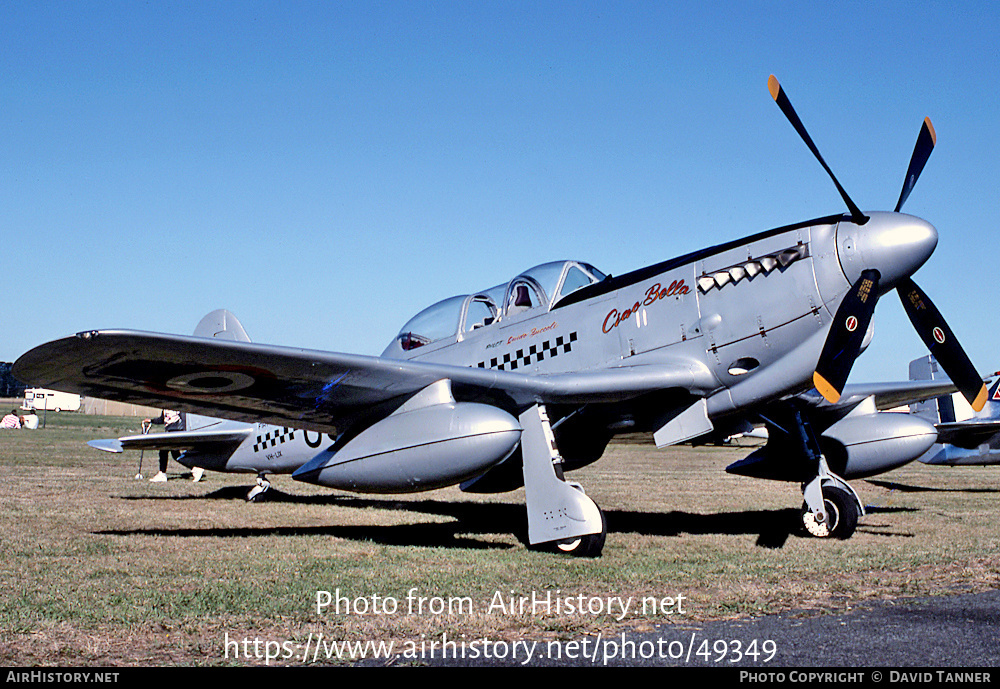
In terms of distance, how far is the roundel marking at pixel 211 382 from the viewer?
7289 millimetres

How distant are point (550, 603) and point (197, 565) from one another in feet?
10.3

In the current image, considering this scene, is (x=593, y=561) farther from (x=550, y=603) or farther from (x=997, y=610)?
(x=997, y=610)

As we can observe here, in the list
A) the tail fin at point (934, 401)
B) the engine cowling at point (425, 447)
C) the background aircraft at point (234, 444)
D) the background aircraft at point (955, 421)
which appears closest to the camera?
the engine cowling at point (425, 447)

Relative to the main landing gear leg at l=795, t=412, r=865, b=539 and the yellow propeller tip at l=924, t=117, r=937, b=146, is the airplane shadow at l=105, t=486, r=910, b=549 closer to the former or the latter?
the main landing gear leg at l=795, t=412, r=865, b=539

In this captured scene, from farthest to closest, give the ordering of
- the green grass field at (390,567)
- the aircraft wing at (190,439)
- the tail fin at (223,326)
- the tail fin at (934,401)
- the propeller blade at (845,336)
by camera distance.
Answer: the tail fin at (934,401), the aircraft wing at (190,439), the tail fin at (223,326), the propeller blade at (845,336), the green grass field at (390,567)

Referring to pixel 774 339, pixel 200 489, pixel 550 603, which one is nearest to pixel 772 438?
pixel 774 339

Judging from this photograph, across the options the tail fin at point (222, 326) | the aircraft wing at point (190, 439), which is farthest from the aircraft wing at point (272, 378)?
the aircraft wing at point (190, 439)

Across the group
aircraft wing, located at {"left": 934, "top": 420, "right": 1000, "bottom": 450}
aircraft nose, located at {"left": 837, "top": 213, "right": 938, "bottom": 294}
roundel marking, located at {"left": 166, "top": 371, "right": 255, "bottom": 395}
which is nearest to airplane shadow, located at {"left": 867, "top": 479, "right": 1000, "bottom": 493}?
aircraft wing, located at {"left": 934, "top": 420, "right": 1000, "bottom": 450}

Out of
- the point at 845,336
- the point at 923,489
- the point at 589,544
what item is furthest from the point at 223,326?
the point at 923,489

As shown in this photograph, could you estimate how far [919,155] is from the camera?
8.57m

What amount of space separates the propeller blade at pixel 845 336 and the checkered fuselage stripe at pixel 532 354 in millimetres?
2555

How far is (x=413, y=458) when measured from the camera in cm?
745

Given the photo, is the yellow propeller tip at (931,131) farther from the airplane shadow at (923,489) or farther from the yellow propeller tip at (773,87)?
the airplane shadow at (923,489)

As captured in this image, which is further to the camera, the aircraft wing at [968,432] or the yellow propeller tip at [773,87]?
the aircraft wing at [968,432]
